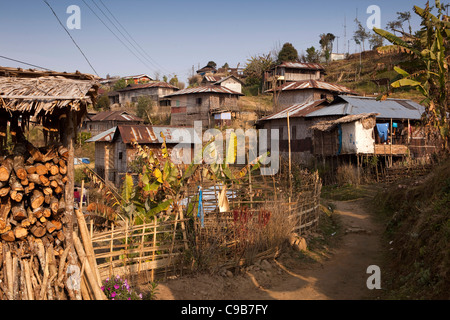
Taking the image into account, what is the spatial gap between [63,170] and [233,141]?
19.2 feet

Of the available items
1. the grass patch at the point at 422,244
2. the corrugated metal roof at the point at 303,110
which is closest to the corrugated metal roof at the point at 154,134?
the corrugated metal roof at the point at 303,110

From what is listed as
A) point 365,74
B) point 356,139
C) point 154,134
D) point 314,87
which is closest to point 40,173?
point 356,139

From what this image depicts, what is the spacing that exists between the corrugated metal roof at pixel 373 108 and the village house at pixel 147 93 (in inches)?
898

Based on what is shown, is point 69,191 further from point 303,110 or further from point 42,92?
point 303,110

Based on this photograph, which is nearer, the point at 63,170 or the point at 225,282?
the point at 63,170

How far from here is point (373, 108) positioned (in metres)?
25.8

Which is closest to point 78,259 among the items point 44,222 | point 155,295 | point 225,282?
point 44,222

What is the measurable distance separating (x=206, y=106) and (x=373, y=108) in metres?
17.7

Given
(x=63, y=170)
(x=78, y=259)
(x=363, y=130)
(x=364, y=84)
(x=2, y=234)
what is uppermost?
(x=364, y=84)

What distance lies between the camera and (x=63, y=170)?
6141 mm

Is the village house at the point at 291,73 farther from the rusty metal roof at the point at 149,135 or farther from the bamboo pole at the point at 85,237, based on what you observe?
the bamboo pole at the point at 85,237

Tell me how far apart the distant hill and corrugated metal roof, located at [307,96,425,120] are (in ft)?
38.0

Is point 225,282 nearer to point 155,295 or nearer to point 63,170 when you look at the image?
point 155,295

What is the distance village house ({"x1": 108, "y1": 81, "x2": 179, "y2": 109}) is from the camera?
4613cm
